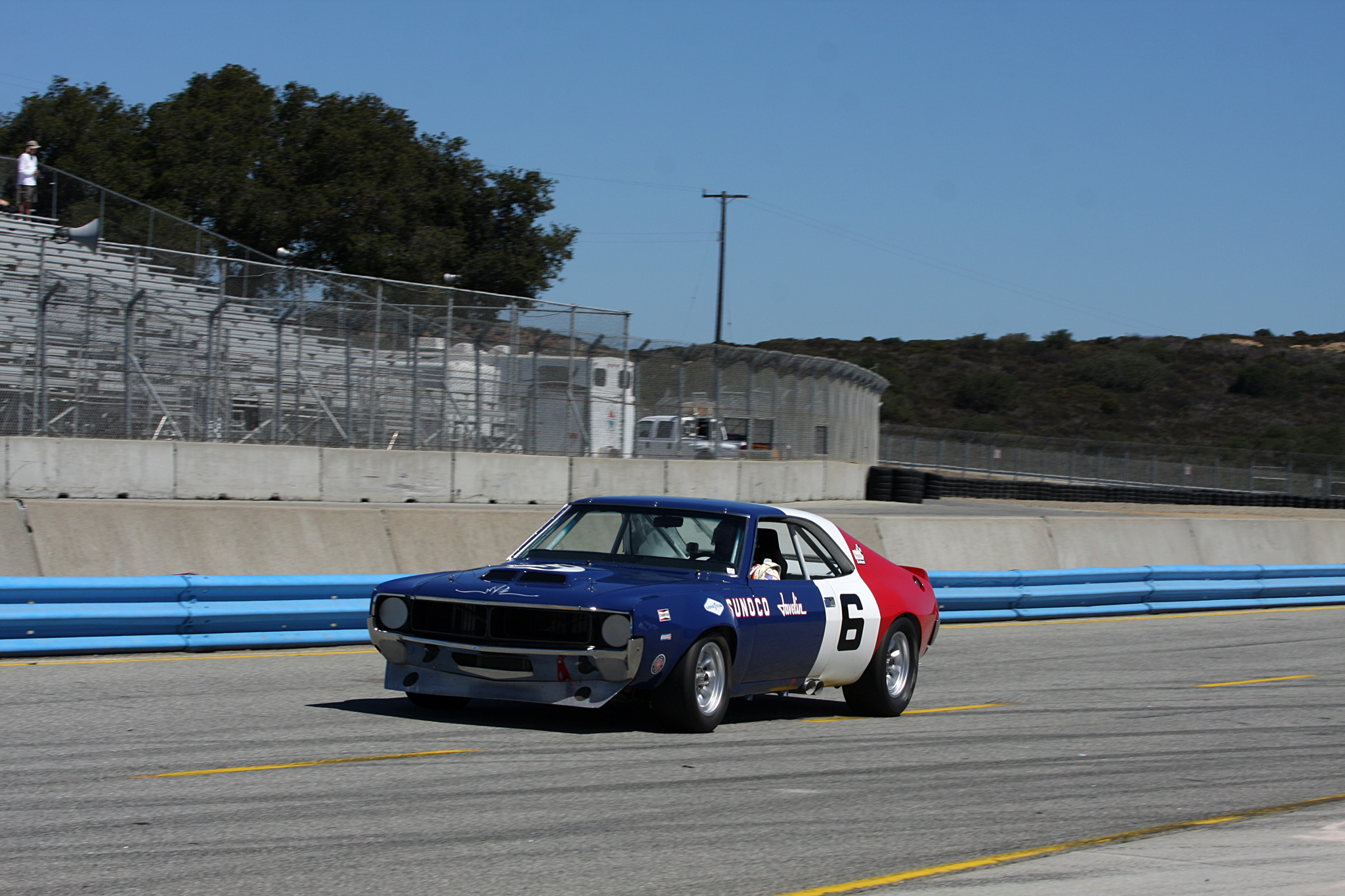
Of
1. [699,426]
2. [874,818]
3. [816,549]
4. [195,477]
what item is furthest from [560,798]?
[699,426]

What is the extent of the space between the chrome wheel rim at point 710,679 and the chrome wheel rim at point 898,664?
6.29 ft

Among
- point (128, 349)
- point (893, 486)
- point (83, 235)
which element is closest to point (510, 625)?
point (128, 349)

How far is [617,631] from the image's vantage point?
765cm

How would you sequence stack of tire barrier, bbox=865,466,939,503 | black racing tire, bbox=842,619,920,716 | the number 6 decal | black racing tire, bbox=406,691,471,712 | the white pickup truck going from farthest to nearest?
stack of tire barrier, bbox=865,466,939,503, the white pickup truck, black racing tire, bbox=842,619,920,716, the number 6 decal, black racing tire, bbox=406,691,471,712

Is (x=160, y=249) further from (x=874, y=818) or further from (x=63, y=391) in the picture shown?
(x=874, y=818)

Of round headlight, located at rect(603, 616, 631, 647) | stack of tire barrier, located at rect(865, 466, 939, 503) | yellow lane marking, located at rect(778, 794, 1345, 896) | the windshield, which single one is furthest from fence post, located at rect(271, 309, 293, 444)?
stack of tire barrier, located at rect(865, 466, 939, 503)

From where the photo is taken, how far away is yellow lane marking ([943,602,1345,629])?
16.9 metres

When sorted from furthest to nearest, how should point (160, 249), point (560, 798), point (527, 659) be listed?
point (160, 249)
point (527, 659)
point (560, 798)

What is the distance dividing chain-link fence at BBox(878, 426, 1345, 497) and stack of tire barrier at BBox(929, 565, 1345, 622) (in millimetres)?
30858

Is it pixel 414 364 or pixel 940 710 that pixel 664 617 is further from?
pixel 414 364

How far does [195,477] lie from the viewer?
19250mm

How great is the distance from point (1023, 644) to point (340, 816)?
34.2 feet

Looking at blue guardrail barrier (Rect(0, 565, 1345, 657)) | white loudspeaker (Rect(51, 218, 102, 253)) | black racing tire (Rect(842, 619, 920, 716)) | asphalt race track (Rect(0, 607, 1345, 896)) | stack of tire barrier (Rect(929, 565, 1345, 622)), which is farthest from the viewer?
white loudspeaker (Rect(51, 218, 102, 253))

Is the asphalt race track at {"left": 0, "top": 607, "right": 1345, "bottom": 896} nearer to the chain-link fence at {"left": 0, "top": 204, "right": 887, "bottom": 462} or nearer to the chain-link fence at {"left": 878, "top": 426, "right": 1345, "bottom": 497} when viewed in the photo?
the chain-link fence at {"left": 0, "top": 204, "right": 887, "bottom": 462}
